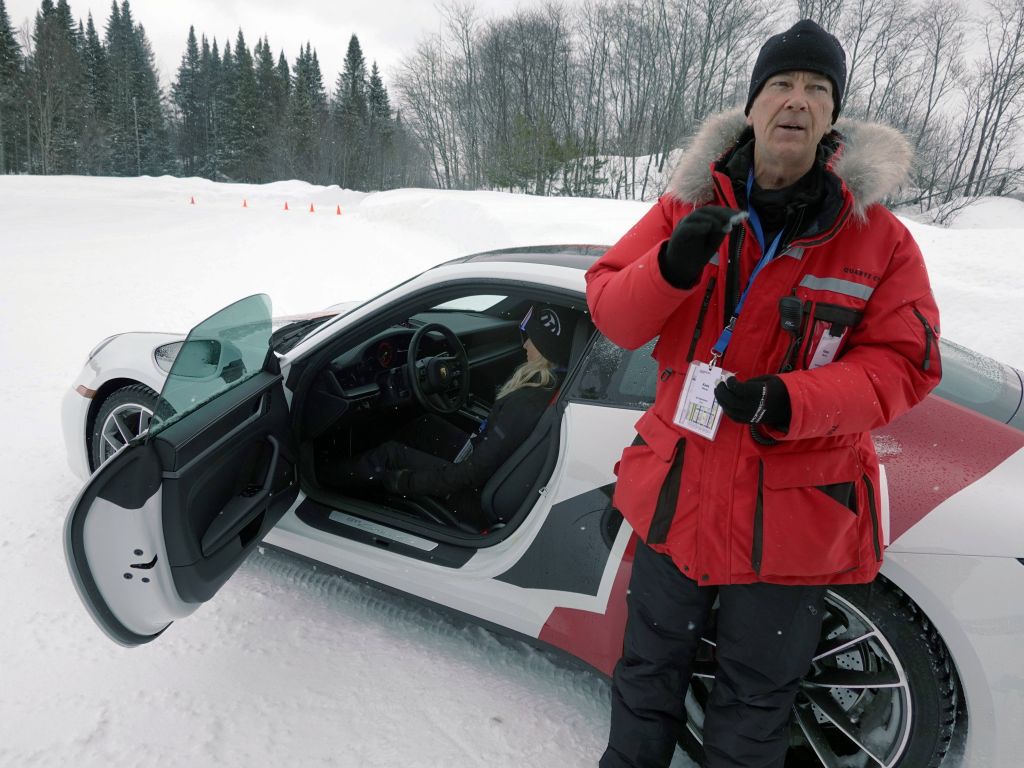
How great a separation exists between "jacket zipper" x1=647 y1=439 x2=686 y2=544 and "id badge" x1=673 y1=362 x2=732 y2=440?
6 centimetres

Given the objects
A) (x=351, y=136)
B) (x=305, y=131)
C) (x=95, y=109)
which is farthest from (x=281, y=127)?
(x=95, y=109)

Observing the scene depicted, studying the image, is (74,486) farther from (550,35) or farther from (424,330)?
(550,35)

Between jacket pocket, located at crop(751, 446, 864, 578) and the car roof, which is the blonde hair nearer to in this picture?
the car roof

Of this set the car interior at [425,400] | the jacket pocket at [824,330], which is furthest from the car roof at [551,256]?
the jacket pocket at [824,330]

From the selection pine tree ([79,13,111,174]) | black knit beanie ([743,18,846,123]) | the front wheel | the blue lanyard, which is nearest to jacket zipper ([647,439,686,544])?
the blue lanyard

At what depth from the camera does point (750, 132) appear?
1.41 m

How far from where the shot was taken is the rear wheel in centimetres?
267

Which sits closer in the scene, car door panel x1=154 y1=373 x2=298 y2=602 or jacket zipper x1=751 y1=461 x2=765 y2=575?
jacket zipper x1=751 y1=461 x2=765 y2=575

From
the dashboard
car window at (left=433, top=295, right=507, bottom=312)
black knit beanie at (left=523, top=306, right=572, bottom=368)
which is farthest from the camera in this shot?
car window at (left=433, top=295, right=507, bottom=312)

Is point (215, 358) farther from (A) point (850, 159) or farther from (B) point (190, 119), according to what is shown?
(B) point (190, 119)

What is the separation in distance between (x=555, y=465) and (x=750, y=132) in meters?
1.03

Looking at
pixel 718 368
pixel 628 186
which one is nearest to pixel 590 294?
pixel 718 368

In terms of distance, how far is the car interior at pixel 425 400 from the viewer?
2.10 metres

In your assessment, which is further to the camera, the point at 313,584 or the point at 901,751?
the point at 313,584
